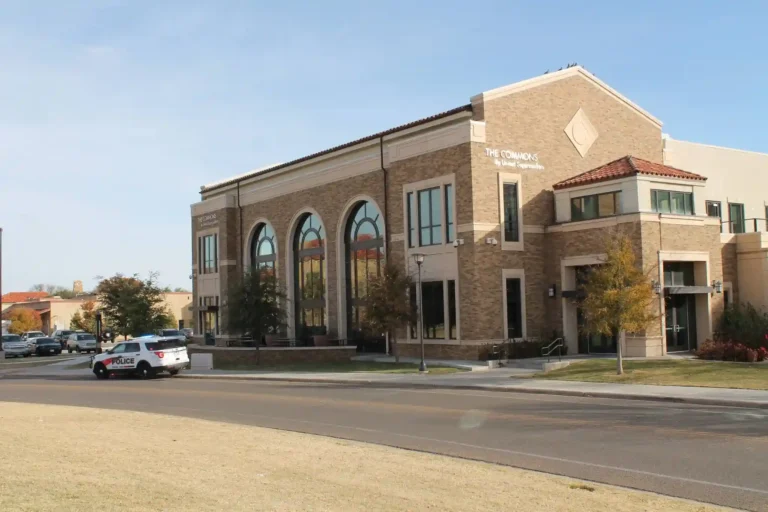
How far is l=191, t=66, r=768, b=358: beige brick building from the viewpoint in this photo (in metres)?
32.0

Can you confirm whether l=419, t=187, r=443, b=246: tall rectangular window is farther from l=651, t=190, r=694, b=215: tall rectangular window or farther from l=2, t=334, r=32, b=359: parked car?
l=2, t=334, r=32, b=359: parked car

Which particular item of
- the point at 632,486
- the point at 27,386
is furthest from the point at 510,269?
the point at 632,486

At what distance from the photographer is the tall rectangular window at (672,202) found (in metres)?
31.9

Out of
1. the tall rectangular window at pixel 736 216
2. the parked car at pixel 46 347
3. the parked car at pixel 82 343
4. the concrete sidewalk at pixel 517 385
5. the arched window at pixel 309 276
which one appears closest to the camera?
the concrete sidewalk at pixel 517 385

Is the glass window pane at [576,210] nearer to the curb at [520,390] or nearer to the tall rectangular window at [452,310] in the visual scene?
the tall rectangular window at [452,310]

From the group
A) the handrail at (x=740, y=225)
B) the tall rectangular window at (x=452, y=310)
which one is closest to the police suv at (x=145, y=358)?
the tall rectangular window at (x=452, y=310)

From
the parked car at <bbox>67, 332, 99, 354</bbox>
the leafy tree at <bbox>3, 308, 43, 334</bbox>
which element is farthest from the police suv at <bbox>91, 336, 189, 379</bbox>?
the leafy tree at <bbox>3, 308, 43, 334</bbox>

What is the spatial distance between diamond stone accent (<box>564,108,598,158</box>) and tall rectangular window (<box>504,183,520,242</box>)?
4.25 m

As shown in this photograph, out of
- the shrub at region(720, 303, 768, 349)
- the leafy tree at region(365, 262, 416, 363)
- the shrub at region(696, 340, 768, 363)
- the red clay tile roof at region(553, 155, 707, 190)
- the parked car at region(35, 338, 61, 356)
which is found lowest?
the parked car at region(35, 338, 61, 356)

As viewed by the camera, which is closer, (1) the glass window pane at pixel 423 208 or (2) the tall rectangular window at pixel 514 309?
(2) the tall rectangular window at pixel 514 309

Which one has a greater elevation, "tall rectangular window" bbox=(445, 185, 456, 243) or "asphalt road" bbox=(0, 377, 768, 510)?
"tall rectangular window" bbox=(445, 185, 456, 243)

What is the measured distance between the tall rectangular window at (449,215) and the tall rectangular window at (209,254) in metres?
22.3

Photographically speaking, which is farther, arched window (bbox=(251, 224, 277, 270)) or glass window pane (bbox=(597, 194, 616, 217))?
arched window (bbox=(251, 224, 277, 270))

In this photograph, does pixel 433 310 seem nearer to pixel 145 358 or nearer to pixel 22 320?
pixel 145 358
